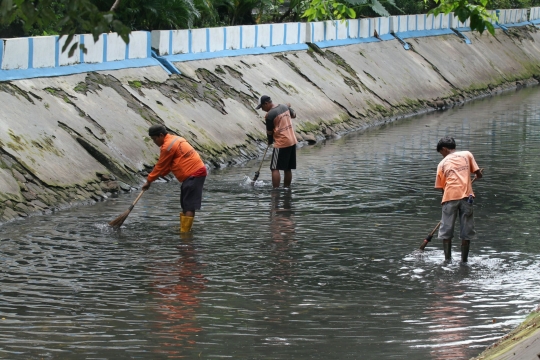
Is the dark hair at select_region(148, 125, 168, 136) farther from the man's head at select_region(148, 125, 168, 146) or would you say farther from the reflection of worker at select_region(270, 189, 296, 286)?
the reflection of worker at select_region(270, 189, 296, 286)

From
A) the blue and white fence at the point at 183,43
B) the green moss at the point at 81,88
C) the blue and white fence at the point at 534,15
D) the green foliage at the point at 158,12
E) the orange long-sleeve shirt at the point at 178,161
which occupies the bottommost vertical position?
the orange long-sleeve shirt at the point at 178,161

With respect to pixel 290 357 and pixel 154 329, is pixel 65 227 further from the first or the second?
pixel 290 357

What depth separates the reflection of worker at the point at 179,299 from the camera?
26.6ft

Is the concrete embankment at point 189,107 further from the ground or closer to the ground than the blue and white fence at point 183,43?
closer to the ground

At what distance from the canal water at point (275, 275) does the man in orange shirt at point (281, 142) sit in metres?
0.41

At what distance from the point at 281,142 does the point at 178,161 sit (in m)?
4.00

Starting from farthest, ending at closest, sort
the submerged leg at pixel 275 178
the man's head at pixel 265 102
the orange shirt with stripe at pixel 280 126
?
the orange shirt with stripe at pixel 280 126
the submerged leg at pixel 275 178
the man's head at pixel 265 102

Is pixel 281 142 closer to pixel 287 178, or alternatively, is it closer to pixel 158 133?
pixel 287 178

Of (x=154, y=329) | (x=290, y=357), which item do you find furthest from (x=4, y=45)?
(x=290, y=357)

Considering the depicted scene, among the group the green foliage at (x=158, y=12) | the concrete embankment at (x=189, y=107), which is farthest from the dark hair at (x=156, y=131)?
the green foliage at (x=158, y=12)

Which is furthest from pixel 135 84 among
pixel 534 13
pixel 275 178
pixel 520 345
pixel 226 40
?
pixel 534 13

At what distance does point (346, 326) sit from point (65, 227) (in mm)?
5642

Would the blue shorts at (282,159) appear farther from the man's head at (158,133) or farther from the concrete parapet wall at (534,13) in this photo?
the concrete parapet wall at (534,13)

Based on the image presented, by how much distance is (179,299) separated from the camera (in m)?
9.54
